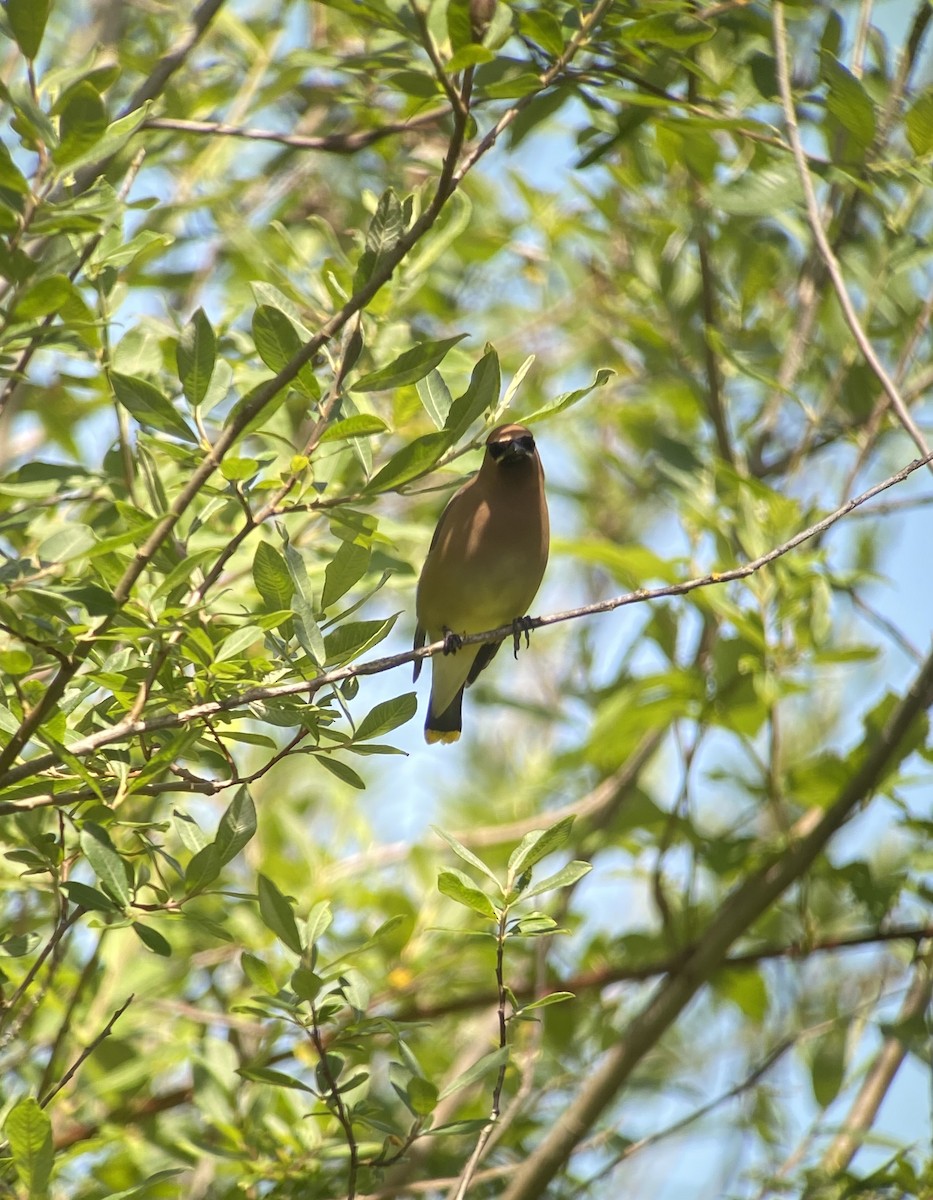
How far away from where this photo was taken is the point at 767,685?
448 cm

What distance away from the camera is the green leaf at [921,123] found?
3.58m

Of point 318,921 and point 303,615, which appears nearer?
point 303,615

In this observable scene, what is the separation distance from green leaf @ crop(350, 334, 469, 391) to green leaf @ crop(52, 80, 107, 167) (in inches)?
24.9

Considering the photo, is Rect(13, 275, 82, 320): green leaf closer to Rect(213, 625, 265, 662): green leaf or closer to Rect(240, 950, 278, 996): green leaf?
Rect(213, 625, 265, 662): green leaf

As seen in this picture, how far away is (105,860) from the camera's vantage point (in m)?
2.59

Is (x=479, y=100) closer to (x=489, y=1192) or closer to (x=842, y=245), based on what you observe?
(x=842, y=245)

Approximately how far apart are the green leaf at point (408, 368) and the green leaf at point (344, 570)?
34 cm

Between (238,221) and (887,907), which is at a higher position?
(238,221)

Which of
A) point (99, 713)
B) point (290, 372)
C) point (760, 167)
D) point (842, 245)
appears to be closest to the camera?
point (290, 372)

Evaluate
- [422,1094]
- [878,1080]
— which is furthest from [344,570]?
[878,1080]

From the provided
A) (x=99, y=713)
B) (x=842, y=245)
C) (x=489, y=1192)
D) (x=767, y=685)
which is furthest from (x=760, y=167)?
(x=489, y=1192)

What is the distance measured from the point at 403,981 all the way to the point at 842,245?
3.04 m

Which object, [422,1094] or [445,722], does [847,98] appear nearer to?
[422,1094]

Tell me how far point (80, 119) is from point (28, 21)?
18 centimetres
